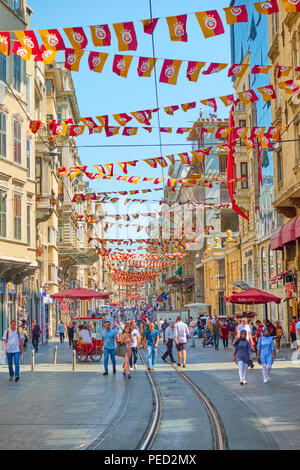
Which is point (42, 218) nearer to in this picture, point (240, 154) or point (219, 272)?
point (240, 154)

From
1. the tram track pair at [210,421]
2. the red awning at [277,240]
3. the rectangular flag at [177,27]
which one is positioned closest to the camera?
the tram track pair at [210,421]

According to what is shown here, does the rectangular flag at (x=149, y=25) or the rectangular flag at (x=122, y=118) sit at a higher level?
the rectangular flag at (x=149, y=25)

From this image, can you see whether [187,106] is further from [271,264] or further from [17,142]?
[271,264]

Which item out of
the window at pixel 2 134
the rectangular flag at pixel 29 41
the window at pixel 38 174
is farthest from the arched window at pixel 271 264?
the rectangular flag at pixel 29 41

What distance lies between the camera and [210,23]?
11484 millimetres

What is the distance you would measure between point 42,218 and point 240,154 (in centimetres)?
1559

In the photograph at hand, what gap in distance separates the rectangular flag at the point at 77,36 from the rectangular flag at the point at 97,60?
26.6 inches

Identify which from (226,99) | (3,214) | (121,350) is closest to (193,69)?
(226,99)

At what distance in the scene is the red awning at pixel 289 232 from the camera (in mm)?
27375

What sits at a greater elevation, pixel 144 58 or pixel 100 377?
pixel 144 58

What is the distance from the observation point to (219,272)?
189ft

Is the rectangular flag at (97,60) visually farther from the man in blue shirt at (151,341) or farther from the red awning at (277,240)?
the red awning at (277,240)

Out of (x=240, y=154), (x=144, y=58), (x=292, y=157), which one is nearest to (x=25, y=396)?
(x=144, y=58)

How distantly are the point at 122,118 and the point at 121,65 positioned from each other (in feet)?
11.5
